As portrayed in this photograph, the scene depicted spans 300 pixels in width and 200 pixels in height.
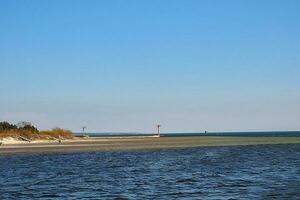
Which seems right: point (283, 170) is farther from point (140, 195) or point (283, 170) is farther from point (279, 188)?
point (140, 195)

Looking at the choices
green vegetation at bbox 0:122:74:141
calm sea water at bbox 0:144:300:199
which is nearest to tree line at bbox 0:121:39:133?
green vegetation at bbox 0:122:74:141

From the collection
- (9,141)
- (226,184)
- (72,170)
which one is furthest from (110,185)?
(9,141)

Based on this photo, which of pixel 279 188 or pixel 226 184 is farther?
pixel 226 184

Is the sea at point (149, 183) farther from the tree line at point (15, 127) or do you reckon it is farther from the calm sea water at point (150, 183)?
the tree line at point (15, 127)

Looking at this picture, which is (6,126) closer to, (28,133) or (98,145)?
(28,133)

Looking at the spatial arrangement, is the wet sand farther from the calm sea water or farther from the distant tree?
the calm sea water

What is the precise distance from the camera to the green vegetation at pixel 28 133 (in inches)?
4498

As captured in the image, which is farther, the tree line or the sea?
the tree line

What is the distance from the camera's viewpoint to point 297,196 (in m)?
25.5

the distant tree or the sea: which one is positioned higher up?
the distant tree

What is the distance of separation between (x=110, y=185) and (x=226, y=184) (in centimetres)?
669

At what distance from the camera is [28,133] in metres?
124

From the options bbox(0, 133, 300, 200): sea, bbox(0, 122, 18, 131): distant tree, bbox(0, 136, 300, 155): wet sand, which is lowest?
bbox(0, 133, 300, 200): sea

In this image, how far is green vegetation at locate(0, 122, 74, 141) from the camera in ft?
375
